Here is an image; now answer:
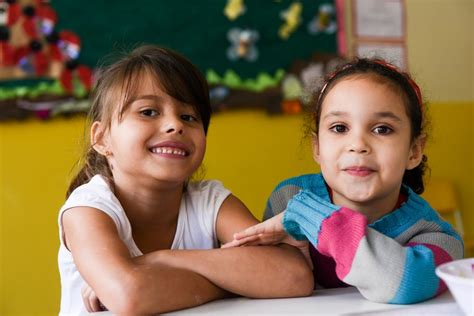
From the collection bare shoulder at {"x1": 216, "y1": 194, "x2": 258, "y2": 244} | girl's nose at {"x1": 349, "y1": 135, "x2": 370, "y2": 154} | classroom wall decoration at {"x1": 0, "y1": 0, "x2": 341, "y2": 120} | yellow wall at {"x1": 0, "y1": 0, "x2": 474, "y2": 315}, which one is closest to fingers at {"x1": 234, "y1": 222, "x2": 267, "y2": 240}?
bare shoulder at {"x1": 216, "y1": 194, "x2": 258, "y2": 244}

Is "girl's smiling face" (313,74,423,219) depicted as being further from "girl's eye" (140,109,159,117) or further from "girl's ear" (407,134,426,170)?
"girl's eye" (140,109,159,117)

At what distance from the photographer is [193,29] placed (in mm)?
3154

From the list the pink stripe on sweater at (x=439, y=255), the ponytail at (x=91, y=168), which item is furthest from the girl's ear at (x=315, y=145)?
the ponytail at (x=91, y=168)

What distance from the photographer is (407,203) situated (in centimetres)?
123

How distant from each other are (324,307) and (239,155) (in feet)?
7.64

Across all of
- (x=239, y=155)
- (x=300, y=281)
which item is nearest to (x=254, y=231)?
(x=300, y=281)

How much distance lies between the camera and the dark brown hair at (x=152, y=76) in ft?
4.07

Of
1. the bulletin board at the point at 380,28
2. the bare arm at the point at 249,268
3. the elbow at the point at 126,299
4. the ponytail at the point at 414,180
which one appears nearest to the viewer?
the elbow at the point at 126,299

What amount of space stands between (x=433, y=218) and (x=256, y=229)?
351 mm

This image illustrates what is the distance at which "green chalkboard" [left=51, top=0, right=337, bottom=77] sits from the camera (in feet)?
9.64

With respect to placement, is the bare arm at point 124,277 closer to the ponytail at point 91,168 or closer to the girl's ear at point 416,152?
the ponytail at point 91,168

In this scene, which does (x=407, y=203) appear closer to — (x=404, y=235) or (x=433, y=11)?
(x=404, y=235)

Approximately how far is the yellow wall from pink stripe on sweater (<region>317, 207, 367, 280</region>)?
144 cm

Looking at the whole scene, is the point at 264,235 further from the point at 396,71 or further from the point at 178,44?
the point at 178,44
